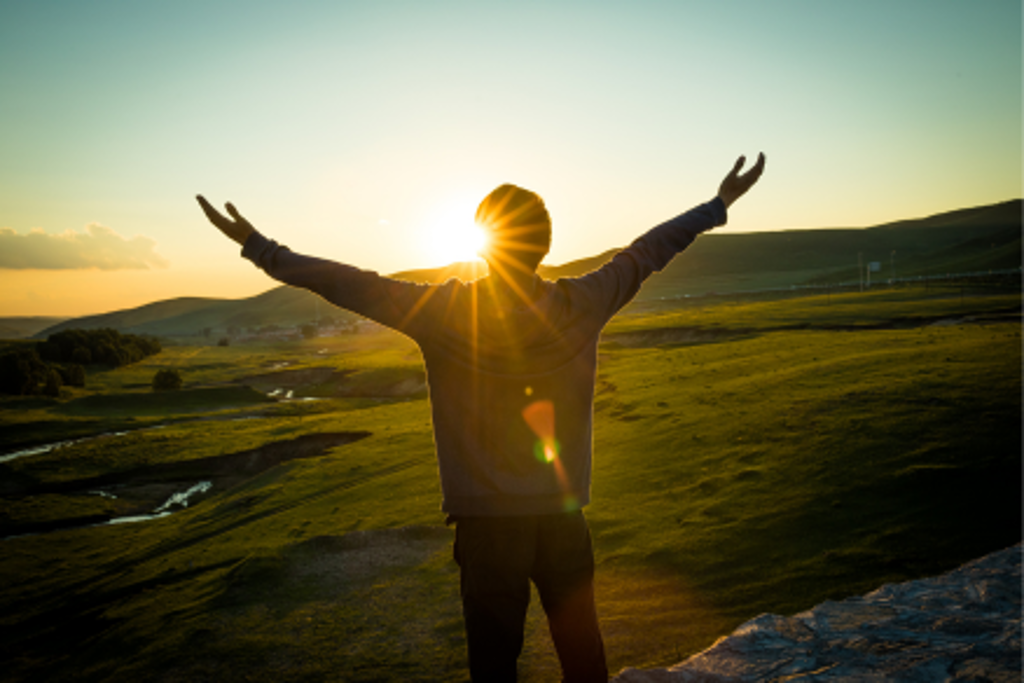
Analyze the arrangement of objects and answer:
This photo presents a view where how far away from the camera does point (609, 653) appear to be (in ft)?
26.3

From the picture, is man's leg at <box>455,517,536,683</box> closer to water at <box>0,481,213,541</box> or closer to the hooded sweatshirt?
the hooded sweatshirt

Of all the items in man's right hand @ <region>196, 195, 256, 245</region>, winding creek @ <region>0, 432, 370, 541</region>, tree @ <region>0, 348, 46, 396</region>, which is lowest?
winding creek @ <region>0, 432, 370, 541</region>

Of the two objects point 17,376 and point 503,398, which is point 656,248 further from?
point 17,376

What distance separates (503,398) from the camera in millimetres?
2926

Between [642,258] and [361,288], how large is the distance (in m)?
1.55

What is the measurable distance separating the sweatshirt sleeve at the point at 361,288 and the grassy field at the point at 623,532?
21.6ft

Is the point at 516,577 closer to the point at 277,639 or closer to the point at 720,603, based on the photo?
the point at 720,603

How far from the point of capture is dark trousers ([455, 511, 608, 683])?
2.89m

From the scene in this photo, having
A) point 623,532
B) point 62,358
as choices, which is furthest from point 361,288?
point 62,358

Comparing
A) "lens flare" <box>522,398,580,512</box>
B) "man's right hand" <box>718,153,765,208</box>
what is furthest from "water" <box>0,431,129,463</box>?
"man's right hand" <box>718,153,765,208</box>

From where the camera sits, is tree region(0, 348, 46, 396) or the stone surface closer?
the stone surface

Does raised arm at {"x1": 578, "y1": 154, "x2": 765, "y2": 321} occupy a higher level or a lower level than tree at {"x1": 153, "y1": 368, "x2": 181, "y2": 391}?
higher

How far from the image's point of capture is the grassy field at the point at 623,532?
948 cm

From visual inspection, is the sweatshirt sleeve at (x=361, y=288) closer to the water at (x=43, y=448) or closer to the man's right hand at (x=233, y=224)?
the man's right hand at (x=233, y=224)
